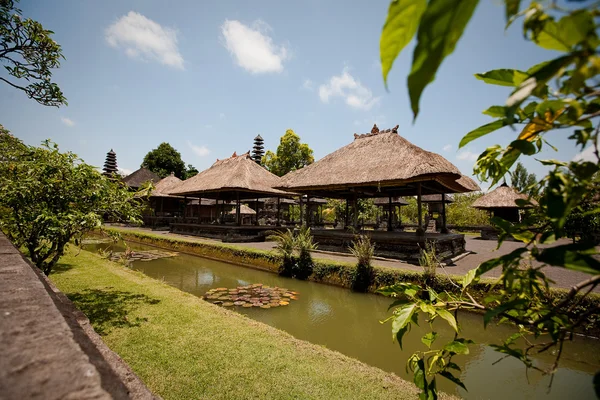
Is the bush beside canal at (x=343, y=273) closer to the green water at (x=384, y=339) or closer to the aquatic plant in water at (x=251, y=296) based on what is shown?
the green water at (x=384, y=339)

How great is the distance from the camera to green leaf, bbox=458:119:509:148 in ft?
1.91

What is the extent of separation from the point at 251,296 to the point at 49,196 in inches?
156

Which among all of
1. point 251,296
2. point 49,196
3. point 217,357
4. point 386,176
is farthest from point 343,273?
point 49,196

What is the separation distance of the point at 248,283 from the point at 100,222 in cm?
455

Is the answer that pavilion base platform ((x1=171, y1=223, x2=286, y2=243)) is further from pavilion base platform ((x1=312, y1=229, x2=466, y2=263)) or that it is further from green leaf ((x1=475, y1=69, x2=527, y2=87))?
green leaf ((x1=475, y1=69, x2=527, y2=87))

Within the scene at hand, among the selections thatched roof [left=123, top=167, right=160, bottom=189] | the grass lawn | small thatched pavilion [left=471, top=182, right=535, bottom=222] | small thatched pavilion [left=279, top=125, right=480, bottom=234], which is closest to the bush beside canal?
the grass lawn

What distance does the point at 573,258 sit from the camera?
0.45 metres

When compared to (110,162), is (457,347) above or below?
below

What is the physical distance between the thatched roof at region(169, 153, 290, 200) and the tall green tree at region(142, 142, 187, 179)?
2635cm

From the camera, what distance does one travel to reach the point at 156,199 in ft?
83.7

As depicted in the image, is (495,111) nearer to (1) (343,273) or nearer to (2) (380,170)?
(1) (343,273)

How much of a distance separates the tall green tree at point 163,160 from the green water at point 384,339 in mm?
38199

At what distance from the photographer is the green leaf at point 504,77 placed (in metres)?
0.57

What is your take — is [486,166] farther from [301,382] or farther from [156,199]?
[156,199]
